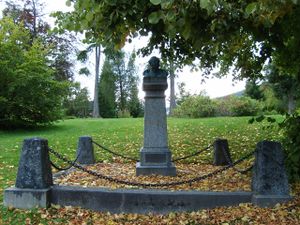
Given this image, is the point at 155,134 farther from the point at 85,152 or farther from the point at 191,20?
the point at 191,20

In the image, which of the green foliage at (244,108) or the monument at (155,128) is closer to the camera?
the monument at (155,128)

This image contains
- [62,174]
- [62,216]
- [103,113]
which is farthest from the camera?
[103,113]

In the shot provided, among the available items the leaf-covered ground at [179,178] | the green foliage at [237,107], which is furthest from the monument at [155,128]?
the green foliage at [237,107]

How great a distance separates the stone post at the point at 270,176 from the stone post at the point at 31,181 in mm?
3168

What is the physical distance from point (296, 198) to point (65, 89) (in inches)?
545

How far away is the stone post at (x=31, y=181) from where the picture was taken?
247 inches

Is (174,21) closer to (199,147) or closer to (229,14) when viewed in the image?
(229,14)

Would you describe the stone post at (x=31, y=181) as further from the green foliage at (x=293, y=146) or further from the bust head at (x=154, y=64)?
the green foliage at (x=293, y=146)

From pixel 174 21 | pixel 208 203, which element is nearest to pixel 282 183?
pixel 208 203

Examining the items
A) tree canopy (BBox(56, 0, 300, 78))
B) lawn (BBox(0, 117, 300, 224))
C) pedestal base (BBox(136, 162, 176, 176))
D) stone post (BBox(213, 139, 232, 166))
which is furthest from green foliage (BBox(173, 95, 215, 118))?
tree canopy (BBox(56, 0, 300, 78))

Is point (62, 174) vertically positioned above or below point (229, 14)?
below

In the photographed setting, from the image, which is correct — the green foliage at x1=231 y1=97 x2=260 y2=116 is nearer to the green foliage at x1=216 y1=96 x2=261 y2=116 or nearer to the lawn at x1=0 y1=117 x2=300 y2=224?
the green foliage at x1=216 y1=96 x2=261 y2=116

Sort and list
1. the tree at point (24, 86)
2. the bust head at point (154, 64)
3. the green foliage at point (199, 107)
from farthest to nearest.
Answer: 1. the green foliage at point (199, 107)
2. the tree at point (24, 86)
3. the bust head at point (154, 64)

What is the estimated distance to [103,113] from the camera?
4044 centimetres
